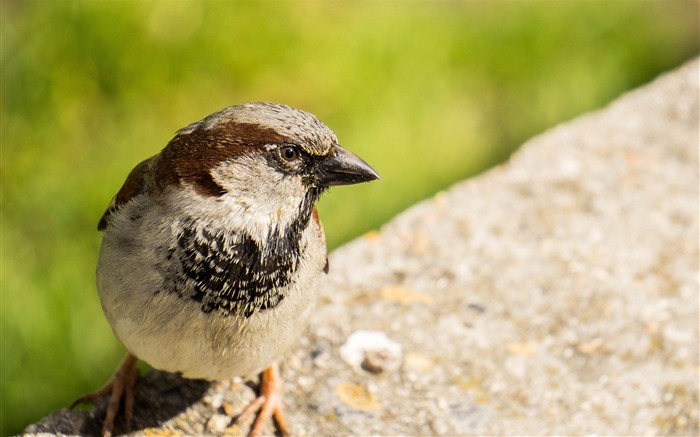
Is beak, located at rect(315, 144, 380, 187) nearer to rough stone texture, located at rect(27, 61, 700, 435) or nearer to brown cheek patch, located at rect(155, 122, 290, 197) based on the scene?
brown cheek patch, located at rect(155, 122, 290, 197)

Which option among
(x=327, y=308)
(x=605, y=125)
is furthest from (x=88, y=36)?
(x=605, y=125)

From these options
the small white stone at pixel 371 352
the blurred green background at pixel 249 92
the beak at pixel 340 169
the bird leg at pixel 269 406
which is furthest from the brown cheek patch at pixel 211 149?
the blurred green background at pixel 249 92

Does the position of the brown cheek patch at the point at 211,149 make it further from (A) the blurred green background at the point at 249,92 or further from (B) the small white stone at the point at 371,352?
(A) the blurred green background at the point at 249,92

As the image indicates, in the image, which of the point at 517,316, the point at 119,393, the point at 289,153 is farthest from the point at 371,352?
the point at 289,153

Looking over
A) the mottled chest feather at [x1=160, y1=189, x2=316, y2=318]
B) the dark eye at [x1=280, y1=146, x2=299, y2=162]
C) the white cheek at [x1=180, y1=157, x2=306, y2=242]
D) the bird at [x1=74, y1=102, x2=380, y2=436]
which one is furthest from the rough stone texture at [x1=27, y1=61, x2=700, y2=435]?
the dark eye at [x1=280, y1=146, x2=299, y2=162]

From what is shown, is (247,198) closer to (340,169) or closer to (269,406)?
(340,169)

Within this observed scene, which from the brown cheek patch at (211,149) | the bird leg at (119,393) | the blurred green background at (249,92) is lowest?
the bird leg at (119,393)
